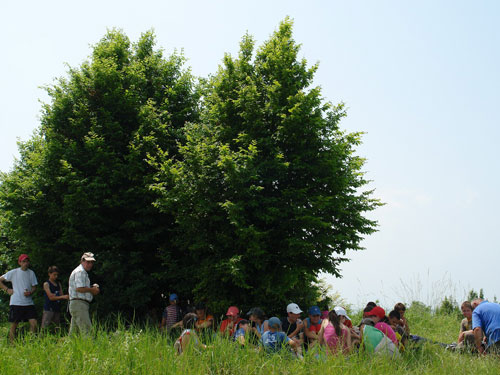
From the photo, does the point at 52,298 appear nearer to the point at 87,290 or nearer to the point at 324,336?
the point at 87,290

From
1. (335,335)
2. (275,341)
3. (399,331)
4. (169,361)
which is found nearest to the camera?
(169,361)

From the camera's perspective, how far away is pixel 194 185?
1390 cm

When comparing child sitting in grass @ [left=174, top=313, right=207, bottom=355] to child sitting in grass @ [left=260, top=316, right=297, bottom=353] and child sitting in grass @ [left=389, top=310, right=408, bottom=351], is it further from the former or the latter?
child sitting in grass @ [left=389, top=310, right=408, bottom=351]

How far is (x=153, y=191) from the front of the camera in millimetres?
15188

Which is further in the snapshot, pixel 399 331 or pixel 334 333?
pixel 399 331

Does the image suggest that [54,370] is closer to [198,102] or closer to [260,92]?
[260,92]

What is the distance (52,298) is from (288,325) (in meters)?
6.06

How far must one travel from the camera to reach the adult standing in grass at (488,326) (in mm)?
9648

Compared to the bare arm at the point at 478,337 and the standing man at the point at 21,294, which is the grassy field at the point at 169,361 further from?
the standing man at the point at 21,294

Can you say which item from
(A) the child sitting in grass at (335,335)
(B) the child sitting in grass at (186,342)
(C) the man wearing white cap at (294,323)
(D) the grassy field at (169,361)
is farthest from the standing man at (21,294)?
(A) the child sitting in grass at (335,335)

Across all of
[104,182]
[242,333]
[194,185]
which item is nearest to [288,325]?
[242,333]

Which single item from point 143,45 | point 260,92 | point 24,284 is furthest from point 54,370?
point 143,45

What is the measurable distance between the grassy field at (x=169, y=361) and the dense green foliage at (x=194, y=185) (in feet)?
16.1

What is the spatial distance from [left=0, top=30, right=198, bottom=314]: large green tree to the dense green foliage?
0.05 m
